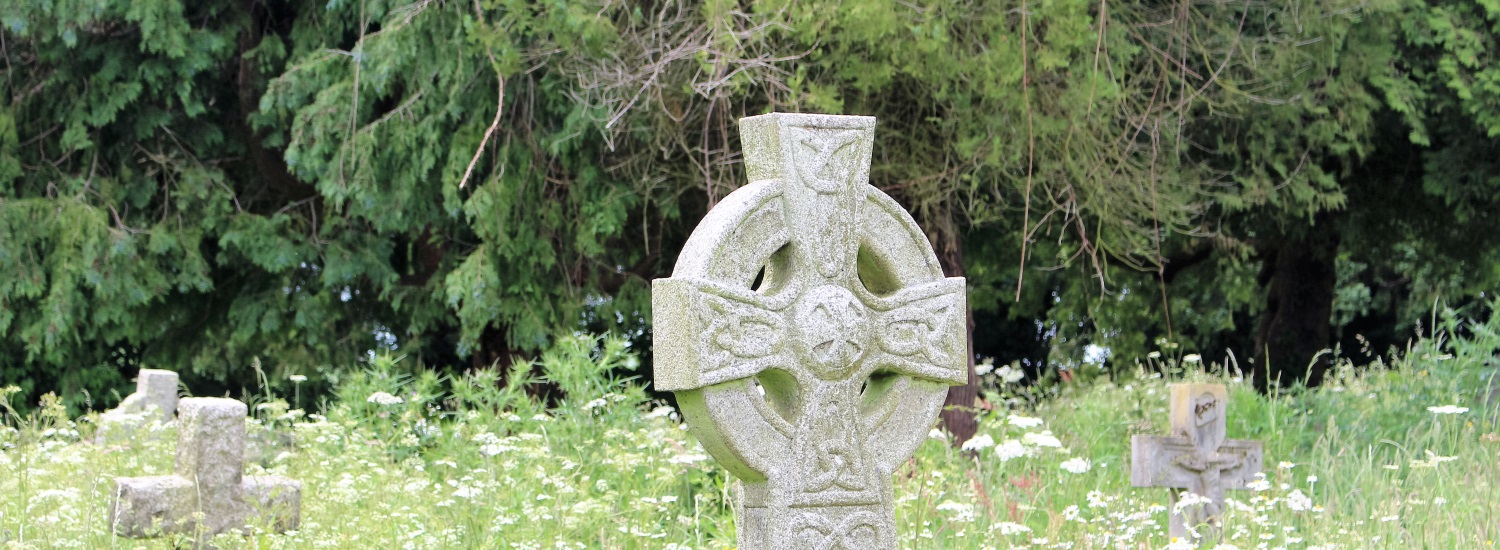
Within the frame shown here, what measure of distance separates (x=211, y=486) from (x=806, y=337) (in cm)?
252

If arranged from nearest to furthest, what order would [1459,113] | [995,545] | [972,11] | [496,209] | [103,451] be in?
1. [995,545]
2. [103,451]
3. [972,11]
4. [496,209]
5. [1459,113]

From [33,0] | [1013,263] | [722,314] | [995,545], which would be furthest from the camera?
[1013,263]

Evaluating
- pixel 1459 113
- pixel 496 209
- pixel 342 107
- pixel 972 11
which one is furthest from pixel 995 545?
pixel 1459 113

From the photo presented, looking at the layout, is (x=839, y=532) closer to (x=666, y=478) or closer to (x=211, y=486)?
(x=666, y=478)

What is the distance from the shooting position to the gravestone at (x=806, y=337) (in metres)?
3.20

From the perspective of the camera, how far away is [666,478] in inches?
199

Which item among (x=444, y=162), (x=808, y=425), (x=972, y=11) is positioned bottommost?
(x=808, y=425)

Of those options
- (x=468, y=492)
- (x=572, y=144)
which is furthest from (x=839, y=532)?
(x=572, y=144)

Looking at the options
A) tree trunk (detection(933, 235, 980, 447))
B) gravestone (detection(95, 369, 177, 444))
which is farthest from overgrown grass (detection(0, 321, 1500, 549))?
tree trunk (detection(933, 235, 980, 447))

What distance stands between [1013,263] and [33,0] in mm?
6926

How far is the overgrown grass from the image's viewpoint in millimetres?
4551

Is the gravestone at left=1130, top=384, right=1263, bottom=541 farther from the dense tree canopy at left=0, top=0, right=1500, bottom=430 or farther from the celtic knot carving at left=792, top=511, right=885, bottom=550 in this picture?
the celtic knot carving at left=792, top=511, right=885, bottom=550

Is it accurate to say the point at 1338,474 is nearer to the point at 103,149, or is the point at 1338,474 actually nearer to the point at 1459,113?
the point at 1459,113

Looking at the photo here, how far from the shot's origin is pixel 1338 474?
600cm
